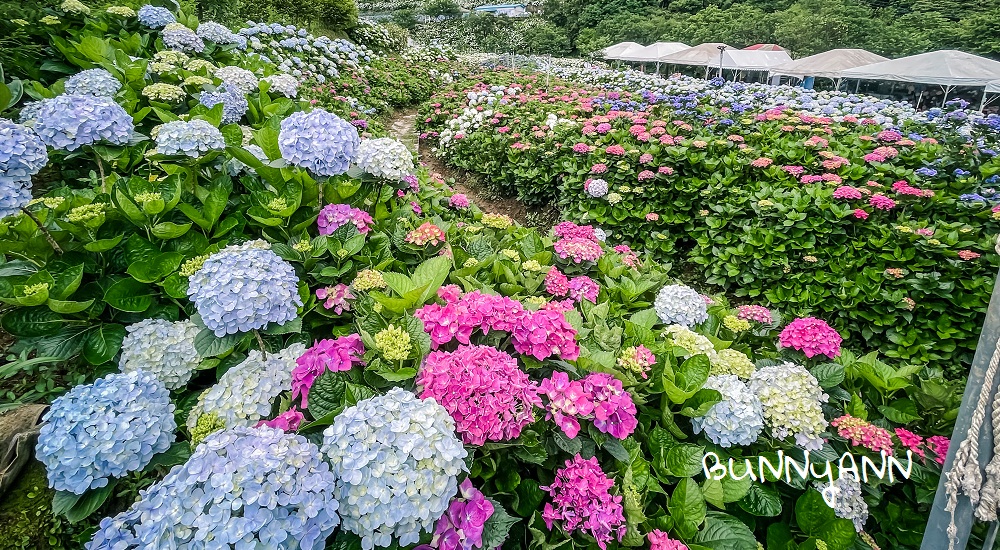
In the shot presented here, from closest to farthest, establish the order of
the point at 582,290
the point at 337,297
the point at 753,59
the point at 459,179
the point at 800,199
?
the point at 337,297, the point at 582,290, the point at 800,199, the point at 459,179, the point at 753,59

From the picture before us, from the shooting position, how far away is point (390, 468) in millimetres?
863

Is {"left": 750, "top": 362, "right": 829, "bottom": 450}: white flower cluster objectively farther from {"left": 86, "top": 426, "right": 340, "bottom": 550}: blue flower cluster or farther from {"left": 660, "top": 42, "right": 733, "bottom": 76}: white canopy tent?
{"left": 660, "top": 42, "right": 733, "bottom": 76}: white canopy tent

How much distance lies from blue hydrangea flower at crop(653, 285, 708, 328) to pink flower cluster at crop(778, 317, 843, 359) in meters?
0.33

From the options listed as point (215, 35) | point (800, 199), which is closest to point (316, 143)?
point (215, 35)

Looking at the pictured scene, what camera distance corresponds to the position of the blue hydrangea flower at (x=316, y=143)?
172 centimetres

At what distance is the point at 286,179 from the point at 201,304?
2.68ft

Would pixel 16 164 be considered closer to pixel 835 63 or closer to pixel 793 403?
pixel 793 403

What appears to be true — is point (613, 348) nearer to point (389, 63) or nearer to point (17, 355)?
point (17, 355)

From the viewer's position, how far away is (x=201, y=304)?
1188 millimetres

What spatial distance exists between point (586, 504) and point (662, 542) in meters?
0.20

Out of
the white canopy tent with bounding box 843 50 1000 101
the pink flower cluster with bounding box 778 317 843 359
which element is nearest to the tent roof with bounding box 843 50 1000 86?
the white canopy tent with bounding box 843 50 1000 101

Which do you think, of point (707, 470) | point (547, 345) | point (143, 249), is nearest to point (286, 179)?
point (143, 249)

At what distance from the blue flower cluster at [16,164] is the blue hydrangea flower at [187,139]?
0.37m

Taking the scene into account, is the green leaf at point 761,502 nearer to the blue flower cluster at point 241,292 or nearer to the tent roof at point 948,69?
the blue flower cluster at point 241,292
